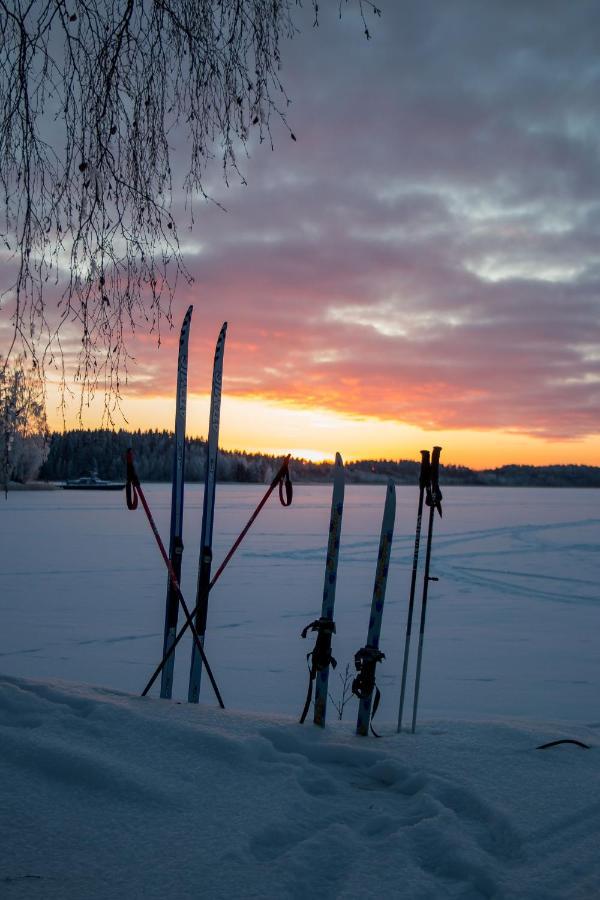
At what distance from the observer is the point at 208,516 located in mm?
3949

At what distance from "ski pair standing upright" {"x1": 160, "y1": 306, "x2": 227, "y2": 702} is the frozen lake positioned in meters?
1.20

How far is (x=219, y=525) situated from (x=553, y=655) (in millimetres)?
14616

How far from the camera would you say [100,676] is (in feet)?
18.2

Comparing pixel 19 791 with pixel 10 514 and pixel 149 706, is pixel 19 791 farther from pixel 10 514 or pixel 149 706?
pixel 10 514

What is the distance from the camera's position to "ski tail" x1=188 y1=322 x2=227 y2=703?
3.84m

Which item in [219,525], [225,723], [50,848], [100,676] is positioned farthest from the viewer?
[219,525]

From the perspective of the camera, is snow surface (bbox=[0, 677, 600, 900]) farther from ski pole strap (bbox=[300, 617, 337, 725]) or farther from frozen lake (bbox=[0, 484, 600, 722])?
frozen lake (bbox=[0, 484, 600, 722])

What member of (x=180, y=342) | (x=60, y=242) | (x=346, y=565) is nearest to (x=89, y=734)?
(x=60, y=242)

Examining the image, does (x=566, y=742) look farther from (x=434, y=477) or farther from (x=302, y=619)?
(x=302, y=619)

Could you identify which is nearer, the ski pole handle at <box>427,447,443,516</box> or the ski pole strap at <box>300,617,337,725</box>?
the ski pole strap at <box>300,617,337,725</box>

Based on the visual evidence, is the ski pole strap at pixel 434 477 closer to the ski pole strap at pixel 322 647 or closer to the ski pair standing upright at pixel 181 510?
the ski pole strap at pixel 322 647

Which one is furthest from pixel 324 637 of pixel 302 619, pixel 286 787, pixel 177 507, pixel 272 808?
pixel 302 619

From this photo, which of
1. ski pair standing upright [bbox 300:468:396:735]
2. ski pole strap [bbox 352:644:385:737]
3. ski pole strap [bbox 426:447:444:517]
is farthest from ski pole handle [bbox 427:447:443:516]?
ski pole strap [bbox 352:644:385:737]

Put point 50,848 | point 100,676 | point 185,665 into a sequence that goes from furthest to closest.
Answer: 1. point 185,665
2. point 100,676
3. point 50,848
